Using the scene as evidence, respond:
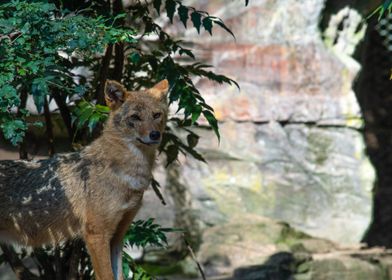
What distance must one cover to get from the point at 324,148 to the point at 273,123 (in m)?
0.71

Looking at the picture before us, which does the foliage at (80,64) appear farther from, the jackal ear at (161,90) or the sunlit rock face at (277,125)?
the sunlit rock face at (277,125)

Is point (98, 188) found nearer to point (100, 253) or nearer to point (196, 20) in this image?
point (100, 253)

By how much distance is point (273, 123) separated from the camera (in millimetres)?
10867

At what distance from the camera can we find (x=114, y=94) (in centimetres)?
621

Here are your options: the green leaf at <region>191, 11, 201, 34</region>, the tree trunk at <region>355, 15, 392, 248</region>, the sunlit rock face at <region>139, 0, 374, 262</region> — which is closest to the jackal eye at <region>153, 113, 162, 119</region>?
the green leaf at <region>191, 11, 201, 34</region>

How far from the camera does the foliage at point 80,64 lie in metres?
4.76

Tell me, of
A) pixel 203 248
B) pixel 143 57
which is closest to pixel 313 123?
pixel 203 248

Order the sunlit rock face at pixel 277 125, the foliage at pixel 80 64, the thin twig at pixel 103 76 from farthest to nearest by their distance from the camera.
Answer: the sunlit rock face at pixel 277 125, the thin twig at pixel 103 76, the foliage at pixel 80 64

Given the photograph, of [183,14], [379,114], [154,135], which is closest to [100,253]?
[154,135]

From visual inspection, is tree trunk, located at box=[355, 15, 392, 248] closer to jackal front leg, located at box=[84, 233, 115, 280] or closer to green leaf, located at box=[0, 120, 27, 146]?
jackal front leg, located at box=[84, 233, 115, 280]

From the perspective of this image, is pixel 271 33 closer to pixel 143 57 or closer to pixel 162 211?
pixel 162 211

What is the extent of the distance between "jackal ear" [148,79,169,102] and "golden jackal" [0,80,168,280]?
0.7 inches

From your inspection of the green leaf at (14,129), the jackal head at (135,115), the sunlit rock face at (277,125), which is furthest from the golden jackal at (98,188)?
the sunlit rock face at (277,125)

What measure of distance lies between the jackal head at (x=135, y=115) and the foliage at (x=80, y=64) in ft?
0.40
